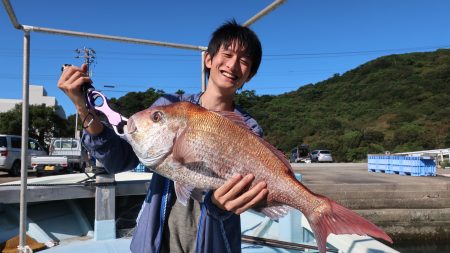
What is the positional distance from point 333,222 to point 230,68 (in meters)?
0.96

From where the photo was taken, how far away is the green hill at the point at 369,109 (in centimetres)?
4663

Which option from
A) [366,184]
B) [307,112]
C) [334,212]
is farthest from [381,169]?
[307,112]

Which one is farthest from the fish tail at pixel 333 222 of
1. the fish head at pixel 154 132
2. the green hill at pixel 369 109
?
the green hill at pixel 369 109

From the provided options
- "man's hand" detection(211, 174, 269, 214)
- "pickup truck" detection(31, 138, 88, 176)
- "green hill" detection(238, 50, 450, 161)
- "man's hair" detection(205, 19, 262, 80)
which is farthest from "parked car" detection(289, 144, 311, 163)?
"man's hand" detection(211, 174, 269, 214)

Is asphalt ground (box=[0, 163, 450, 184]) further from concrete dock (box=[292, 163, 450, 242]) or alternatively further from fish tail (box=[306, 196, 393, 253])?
fish tail (box=[306, 196, 393, 253])

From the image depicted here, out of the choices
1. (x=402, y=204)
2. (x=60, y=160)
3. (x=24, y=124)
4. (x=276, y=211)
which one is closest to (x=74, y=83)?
(x=276, y=211)

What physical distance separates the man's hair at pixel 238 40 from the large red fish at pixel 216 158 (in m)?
0.56

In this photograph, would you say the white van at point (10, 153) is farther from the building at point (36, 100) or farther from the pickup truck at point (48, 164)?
the building at point (36, 100)

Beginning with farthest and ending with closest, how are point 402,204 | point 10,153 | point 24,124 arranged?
point 10,153 < point 402,204 < point 24,124

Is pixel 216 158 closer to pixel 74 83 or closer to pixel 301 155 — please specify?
pixel 74 83

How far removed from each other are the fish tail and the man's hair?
0.93 m

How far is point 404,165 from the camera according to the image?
2058 cm

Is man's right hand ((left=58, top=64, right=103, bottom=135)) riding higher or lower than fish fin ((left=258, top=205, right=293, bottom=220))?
higher

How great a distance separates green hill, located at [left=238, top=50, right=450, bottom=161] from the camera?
4663 cm
